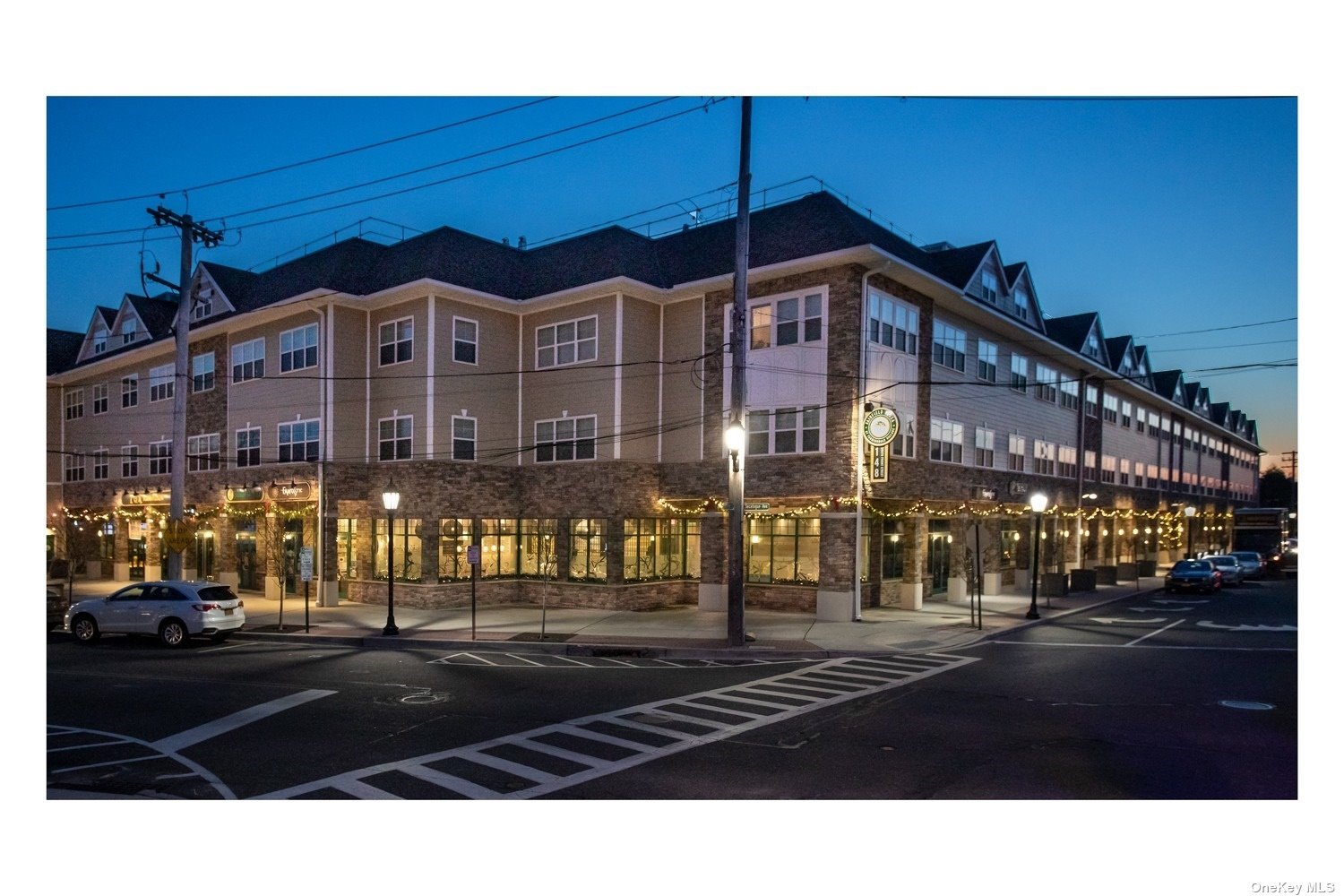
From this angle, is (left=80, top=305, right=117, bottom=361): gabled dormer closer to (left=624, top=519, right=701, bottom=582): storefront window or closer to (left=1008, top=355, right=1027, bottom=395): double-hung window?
(left=624, top=519, right=701, bottom=582): storefront window

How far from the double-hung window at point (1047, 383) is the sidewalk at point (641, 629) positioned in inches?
414

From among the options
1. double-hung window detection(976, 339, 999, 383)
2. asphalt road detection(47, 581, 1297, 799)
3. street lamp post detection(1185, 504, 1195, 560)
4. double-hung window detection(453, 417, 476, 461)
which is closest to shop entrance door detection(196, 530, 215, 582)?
double-hung window detection(453, 417, 476, 461)

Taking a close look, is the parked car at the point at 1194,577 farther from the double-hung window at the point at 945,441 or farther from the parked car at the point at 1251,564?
the double-hung window at the point at 945,441

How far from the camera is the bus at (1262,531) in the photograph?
47.1m

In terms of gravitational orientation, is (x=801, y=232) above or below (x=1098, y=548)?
above

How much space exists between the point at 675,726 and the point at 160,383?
3352 centimetres

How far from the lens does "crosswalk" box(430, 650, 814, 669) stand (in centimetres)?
1620

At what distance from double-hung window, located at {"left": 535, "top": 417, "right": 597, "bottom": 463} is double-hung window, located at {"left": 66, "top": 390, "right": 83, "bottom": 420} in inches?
1088

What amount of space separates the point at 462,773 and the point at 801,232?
1927 cm

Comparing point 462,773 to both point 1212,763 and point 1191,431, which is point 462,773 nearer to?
point 1212,763

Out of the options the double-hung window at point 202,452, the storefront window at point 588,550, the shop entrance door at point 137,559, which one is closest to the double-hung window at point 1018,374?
the storefront window at point 588,550

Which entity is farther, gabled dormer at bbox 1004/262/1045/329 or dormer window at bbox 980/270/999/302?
gabled dormer at bbox 1004/262/1045/329

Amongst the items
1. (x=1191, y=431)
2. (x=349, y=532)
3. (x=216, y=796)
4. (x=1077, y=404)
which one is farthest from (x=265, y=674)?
(x=1191, y=431)

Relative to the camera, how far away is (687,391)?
26.0m
